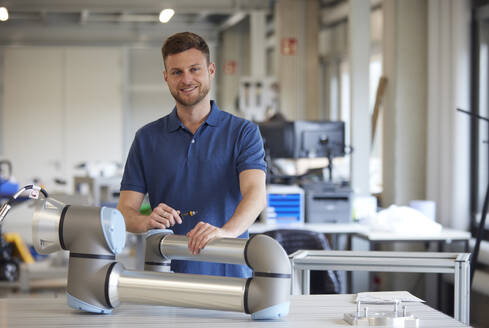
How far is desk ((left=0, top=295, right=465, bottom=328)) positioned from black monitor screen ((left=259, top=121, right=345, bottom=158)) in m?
3.43

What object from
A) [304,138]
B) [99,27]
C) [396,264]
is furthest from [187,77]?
[99,27]

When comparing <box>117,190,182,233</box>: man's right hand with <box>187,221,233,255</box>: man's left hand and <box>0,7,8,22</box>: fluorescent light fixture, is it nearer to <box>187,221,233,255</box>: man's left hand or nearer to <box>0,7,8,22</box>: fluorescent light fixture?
<box>187,221,233,255</box>: man's left hand

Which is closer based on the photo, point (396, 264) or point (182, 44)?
point (182, 44)

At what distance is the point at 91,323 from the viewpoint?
5.46 ft

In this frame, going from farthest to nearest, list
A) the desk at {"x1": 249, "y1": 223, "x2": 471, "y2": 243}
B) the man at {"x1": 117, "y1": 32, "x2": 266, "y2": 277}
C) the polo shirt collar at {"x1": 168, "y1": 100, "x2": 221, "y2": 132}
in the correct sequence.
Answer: the desk at {"x1": 249, "y1": 223, "x2": 471, "y2": 243}, the polo shirt collar at {"x1": 168, "y1": 100, "x2": 221, "y2": 132}, the man at {"x1": 117, "y1": 32, "x2": 266, "y2": 277}

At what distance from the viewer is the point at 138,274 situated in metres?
1.73

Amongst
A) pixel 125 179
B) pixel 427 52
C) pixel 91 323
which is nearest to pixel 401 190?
pixel 427 52

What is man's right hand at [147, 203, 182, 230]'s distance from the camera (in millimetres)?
1927

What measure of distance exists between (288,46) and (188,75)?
696 cm

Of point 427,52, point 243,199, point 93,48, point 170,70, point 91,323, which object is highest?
point 93,48

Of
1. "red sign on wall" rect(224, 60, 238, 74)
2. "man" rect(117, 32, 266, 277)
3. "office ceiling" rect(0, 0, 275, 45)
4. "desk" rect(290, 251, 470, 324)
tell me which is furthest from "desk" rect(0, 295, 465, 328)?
"red sign on wall" rect(224, 60, 238, 74)

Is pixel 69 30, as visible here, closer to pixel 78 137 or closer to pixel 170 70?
pixel 78 137

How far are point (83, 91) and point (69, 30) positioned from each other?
1.18 m

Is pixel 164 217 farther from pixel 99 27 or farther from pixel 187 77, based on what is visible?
pixel 99 27
